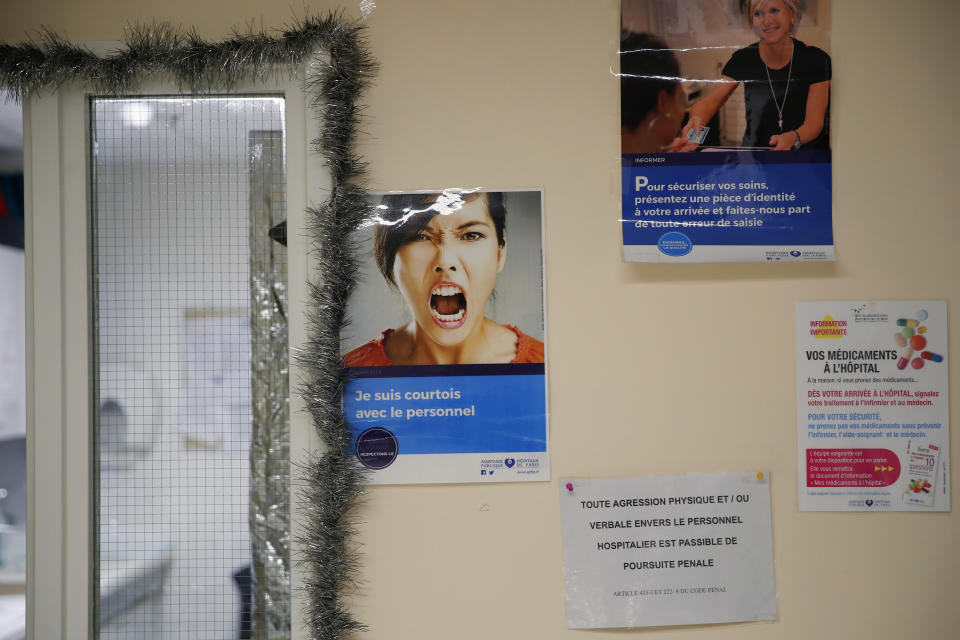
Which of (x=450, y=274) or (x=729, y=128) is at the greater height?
(x=729, y=128)

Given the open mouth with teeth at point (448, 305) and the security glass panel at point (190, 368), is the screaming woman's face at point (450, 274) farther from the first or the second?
the security glass panel at point (190, 368)

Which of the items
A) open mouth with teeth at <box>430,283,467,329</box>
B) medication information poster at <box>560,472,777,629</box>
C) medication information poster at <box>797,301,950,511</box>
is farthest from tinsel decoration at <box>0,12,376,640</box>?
medication information poster at <box>797,301,950,511</box>

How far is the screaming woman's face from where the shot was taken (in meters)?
1.12

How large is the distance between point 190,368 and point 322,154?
0.55m

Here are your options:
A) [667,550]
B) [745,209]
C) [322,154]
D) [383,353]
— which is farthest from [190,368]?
[745,209]

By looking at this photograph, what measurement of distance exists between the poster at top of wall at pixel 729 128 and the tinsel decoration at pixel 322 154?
61 cm

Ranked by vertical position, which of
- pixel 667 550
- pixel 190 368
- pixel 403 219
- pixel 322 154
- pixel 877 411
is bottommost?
pixel 667 550

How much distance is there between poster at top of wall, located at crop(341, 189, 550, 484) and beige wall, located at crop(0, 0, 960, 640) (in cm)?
4

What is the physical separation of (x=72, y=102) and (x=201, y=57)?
313mm

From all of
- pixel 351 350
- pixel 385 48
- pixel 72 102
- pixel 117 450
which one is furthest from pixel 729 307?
pixel 72 102

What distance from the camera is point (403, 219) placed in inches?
44.1

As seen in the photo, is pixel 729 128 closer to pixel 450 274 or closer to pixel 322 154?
pixel 450 274

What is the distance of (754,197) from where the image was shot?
1120mm

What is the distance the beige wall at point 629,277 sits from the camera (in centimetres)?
112
